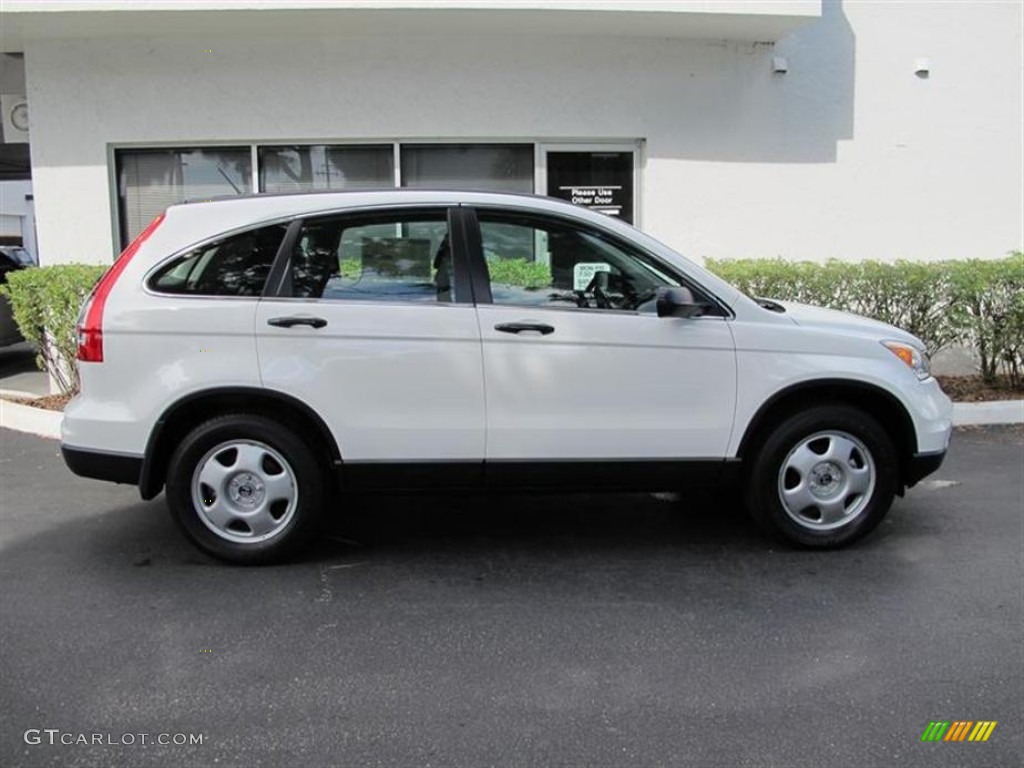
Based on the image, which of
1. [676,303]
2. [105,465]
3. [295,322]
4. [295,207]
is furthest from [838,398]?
[105,465]

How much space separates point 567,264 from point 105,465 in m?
2.44

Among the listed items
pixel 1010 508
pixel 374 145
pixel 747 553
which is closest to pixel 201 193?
pixel 374 145

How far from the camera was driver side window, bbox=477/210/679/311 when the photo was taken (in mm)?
4336

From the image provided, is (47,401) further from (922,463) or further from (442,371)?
(922,463)

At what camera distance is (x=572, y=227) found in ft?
14.4

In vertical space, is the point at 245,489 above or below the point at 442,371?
below

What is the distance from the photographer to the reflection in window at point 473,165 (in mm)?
8860

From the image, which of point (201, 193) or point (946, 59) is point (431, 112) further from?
point (946, 59)

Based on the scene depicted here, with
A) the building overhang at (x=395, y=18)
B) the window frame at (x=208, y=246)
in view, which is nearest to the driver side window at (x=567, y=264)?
the window frame at (x=208, y=246)

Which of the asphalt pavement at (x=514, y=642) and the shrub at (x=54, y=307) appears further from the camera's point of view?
the shrub at (x=54, y=307)

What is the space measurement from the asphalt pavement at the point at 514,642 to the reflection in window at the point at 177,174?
4.49 meters

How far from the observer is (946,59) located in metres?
9.05

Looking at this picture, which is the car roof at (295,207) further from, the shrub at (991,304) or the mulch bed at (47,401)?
the shrub at (991,304)

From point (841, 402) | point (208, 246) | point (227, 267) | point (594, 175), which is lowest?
point (841, 402)
